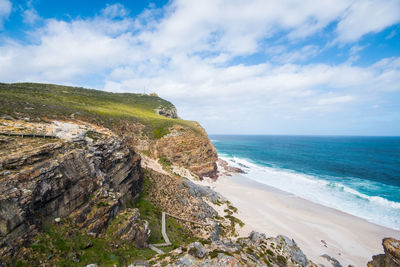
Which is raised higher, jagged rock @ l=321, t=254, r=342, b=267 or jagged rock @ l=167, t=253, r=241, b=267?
jagged rock @ l=167, t=253, r=241, b=267

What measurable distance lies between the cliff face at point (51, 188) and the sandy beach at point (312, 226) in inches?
832

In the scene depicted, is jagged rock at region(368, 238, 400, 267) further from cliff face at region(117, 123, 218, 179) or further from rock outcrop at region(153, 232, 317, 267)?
cliff face at region(117, 123, 218, 179)

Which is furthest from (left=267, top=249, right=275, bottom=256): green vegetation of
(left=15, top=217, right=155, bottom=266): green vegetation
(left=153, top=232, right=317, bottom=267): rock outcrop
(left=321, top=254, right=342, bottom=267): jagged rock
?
(left=15, top=217, right=155, bottom=266): green vegetation

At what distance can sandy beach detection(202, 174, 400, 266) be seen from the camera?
83.7 feet

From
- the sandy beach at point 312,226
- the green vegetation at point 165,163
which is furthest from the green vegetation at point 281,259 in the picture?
the green vegetation at point 165,163

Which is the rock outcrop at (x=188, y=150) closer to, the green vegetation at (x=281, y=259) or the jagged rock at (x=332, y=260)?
the green vegetation at (x=281, y=259)

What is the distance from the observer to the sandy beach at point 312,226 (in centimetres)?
2550

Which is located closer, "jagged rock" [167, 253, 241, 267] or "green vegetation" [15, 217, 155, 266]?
"green vegetation" [15, 217, 155, 266]

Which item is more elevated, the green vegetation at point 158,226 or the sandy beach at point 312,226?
the green vegetation at point 158,226

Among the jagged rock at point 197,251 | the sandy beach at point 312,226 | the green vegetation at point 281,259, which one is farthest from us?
the sandy beach at point 312,226

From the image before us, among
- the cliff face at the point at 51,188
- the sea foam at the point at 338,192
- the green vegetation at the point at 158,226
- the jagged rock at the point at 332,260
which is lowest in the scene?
the jagged rock at the point at 332,260

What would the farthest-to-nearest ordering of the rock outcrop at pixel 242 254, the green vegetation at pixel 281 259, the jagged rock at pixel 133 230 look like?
the green vegetation at pixel 281 259 → the jagged rock at pixel 133 230 → the rock outcrop at pixel 242 254

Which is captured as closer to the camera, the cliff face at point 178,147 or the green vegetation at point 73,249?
the green vegetation at point 73,249

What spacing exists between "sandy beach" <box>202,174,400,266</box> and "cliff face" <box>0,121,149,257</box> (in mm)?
21128
